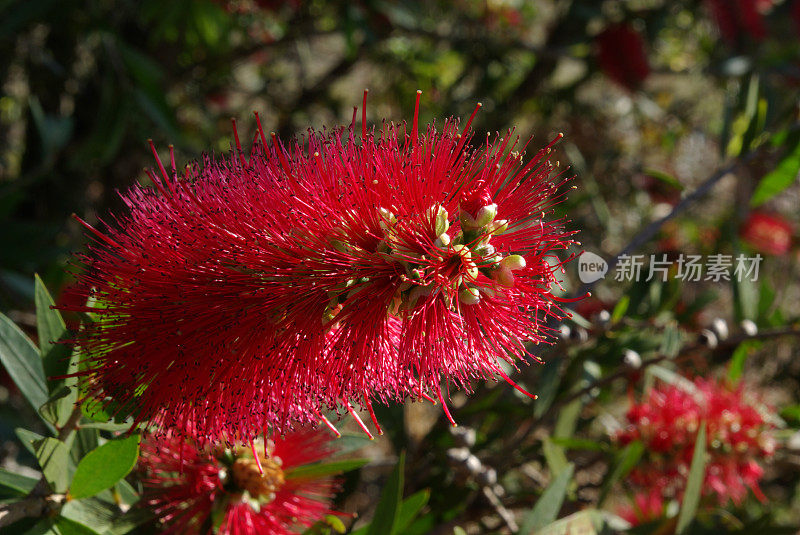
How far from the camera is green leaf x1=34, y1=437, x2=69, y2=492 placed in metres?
0.89

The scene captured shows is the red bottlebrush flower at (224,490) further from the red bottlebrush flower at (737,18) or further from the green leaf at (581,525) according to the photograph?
the red bottlebrush flower at (737,18)

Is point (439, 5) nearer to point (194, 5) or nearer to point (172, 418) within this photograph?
point (194, 5)

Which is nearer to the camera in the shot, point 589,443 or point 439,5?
point 589,443

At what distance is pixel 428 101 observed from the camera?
3045 mm

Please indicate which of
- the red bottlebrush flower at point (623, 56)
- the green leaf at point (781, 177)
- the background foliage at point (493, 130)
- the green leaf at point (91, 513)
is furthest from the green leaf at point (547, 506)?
the red bottlebrush flower at point (623, 56)

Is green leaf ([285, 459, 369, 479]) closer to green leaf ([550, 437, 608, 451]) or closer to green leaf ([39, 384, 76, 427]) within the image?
green leaf ([39, 384, 76, 427])

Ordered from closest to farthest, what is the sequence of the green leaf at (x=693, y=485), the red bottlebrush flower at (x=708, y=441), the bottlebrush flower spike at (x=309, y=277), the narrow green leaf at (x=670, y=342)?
1. the bottlebrush flower spike at (x=309, y=277)
2. the green leaf at (x=693, y=485)
3. the narrow green leaf at (x=670, y=342)
4. the red bottlebrush flower at (x=708, y=441)

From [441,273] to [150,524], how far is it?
64cm

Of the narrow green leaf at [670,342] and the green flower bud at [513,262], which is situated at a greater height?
the green flower bud at [513,262]

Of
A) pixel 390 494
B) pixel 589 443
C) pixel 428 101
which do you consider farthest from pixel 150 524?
pixel 428 101

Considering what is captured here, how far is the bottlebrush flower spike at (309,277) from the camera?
2.78 ft

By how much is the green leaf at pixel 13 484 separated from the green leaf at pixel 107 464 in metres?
0.10

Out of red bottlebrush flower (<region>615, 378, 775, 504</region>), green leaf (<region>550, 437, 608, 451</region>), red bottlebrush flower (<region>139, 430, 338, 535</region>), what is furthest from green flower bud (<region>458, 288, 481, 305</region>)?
red bottlebrush flower (<region>615, 378, 775, 504</region>)

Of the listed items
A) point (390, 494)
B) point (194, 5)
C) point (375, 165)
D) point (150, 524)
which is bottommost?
point (390, 494)
